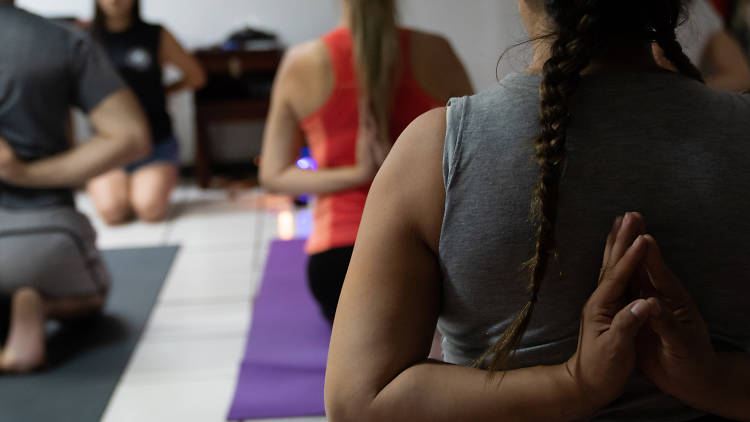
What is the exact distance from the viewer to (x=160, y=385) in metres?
2.36

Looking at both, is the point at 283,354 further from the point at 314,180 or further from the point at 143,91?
the point at 143,91

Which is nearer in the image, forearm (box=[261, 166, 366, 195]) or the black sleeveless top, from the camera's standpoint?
forearm (box=[261, 166, 366, 195])

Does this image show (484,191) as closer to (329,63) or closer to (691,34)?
(691,34)

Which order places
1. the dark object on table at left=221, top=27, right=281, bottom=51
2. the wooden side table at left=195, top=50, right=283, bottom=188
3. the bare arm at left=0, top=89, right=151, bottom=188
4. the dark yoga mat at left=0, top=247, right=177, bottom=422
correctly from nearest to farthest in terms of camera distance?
the dark yoga mat at left=0, top=247, right=177, bottom=422, the bare arm at left=0, top=89, right=151, bottom=188, the wooden side table at left=195, top=50, right=283, bottom=188, the dark object on table at left=221, top=27, right=281, bottom=51

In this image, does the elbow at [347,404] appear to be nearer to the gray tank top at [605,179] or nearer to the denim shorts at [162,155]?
the gray tank top at [605,179]

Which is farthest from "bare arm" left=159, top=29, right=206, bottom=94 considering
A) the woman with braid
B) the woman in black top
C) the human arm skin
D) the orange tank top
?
the human arm skin

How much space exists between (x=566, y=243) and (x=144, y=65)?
3923 millimetres

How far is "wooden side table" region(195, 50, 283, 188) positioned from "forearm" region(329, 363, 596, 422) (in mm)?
4028

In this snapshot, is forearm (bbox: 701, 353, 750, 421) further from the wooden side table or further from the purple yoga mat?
the wooden side table

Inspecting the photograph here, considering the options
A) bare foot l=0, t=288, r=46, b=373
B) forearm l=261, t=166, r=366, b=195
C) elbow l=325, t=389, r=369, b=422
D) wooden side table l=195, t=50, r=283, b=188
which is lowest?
bare foot l=0, t=288, r=46, b=373

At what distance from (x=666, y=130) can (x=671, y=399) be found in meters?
0.30

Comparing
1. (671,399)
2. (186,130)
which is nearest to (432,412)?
(671,399)

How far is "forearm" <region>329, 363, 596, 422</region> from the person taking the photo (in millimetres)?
802

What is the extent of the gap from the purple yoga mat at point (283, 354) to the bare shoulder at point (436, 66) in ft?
2.94
